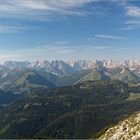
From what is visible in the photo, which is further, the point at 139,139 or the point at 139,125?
the point at 139,125

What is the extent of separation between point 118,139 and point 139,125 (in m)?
22.6

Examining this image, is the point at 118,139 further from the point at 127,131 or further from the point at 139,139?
the point at 139,139

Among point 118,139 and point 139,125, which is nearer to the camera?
point 118,139

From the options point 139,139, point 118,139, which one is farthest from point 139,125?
point 139,139

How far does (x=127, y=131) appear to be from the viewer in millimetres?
189375

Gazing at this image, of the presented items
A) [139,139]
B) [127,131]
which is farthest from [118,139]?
[139,139]

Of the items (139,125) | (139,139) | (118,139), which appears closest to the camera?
(139,139)

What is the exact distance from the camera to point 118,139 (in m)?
172

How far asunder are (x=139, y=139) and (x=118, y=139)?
31.4 m

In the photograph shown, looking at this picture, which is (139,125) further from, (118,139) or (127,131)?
(118,139)

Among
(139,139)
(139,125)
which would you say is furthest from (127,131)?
(139,139)

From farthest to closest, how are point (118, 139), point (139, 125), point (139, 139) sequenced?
point (139, 125), point (118, 139), point (139, 139)

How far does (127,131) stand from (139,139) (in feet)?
156

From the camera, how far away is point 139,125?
189 m
